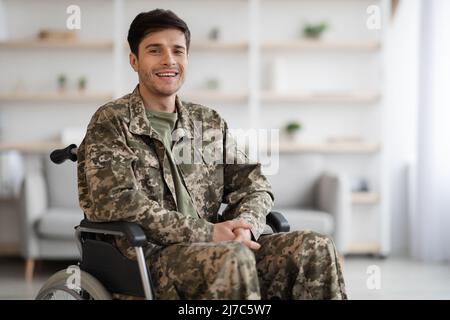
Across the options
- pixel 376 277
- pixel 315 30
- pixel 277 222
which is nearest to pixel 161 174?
pixel 277 222

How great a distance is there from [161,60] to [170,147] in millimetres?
268

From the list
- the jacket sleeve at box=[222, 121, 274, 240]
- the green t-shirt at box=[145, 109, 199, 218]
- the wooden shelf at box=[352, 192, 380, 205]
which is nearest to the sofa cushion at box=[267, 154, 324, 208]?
the wooden shelf at box=[352, 192, 380, 205]

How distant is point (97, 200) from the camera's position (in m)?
1.87

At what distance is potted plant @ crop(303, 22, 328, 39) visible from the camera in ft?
16.6

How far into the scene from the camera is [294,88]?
5266 mm

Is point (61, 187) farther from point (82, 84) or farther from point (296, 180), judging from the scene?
point (296, 180)

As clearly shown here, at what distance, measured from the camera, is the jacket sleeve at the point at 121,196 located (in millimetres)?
1841

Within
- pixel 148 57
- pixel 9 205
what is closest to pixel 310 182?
pixel 9 205

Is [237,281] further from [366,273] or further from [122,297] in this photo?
[366,273]

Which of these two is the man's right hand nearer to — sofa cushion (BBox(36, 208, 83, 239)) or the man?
the man

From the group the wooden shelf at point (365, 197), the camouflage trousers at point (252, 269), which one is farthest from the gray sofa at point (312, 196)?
the camouflage trousers at point (252, 269)

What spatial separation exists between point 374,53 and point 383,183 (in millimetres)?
1047

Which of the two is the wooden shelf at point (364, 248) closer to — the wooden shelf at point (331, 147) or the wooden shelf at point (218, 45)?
the wooden shelf at point (331, 147)

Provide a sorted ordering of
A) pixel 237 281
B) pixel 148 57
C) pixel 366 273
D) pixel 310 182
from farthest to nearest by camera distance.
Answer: pixel 310 182, pixel 366 273, pixel 148 57, pixel 237 281
